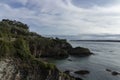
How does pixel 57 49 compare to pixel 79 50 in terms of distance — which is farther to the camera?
pixel 79 50

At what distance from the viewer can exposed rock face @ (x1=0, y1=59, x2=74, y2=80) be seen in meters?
26.8

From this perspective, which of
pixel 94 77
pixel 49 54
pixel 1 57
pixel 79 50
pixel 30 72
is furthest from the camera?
pixel 79 50

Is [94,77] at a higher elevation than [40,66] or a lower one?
lower

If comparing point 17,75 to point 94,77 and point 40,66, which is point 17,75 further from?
point 94,77

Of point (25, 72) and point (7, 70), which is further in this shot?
point (25, 72)

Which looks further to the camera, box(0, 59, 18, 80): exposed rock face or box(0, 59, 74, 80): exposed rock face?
box(0, 59, 74, 80): exposed rock face

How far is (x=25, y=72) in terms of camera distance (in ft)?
94.5

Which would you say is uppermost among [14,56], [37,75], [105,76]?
[14,56]

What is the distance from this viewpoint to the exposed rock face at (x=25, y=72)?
26.8 metres

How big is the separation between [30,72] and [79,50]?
2519 inches

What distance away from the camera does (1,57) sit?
2706 cm

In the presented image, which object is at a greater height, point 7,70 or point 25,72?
point 7,70

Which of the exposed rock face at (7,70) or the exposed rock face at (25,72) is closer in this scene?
the exposed rock face at (7,70)

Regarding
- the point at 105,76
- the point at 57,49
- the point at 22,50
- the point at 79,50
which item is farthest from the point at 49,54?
the point at 22,50
